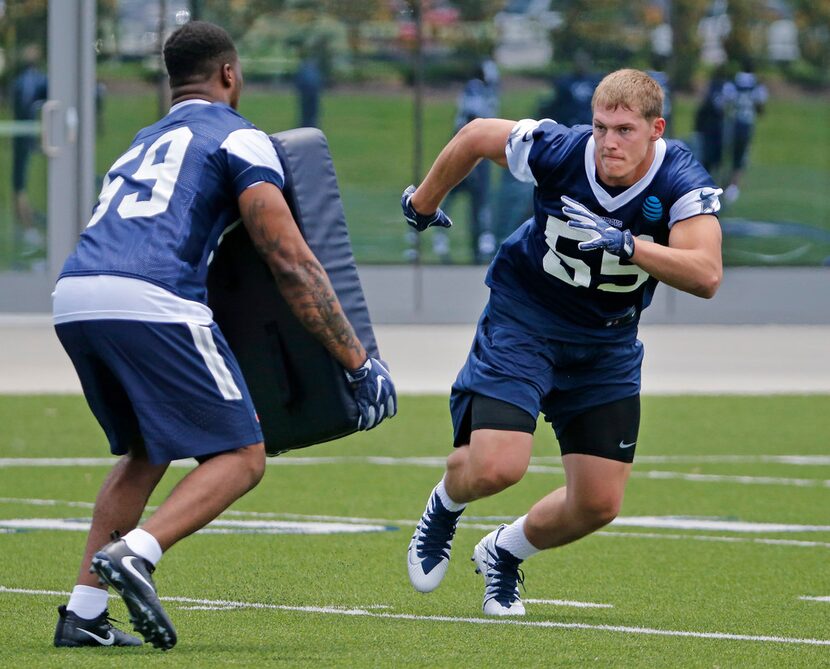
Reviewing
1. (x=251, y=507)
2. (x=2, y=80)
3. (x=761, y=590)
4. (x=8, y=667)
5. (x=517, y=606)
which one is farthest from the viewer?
(x=2, y=80)

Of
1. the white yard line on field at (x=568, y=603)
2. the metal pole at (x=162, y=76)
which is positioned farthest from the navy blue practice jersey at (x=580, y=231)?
the metal pole at (x=162, y=76)

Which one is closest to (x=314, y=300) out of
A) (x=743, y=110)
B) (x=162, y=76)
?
(x=162, y=76)

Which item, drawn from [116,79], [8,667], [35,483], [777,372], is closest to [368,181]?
[116,79]

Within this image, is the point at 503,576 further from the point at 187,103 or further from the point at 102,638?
the point at 187,103

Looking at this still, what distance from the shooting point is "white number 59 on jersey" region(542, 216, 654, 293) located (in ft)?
20.0

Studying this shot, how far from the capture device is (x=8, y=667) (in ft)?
16.9

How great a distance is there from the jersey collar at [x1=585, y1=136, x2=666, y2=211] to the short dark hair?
48.1 inches

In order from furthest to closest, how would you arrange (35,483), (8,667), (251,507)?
(35,483) < (251,507) < (8,667)

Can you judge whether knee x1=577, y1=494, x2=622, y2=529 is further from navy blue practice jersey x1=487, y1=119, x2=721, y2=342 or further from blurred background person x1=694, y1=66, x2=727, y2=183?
blurred background person x1=694, y1=66, x2=727, y2=183

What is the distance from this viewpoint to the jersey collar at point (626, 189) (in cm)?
605

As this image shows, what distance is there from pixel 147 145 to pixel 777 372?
419 inches

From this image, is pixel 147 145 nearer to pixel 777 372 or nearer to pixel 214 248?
pixel 214 248

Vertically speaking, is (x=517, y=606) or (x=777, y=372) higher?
(x=517, y=606)

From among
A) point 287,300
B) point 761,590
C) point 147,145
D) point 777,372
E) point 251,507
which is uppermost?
point 147,145
